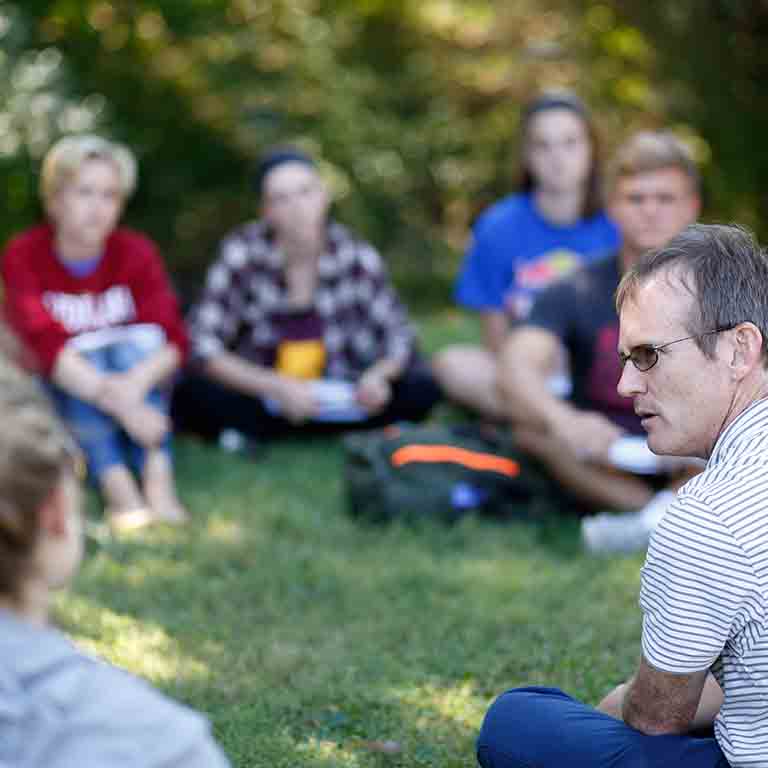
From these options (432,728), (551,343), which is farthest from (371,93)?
(432,728)

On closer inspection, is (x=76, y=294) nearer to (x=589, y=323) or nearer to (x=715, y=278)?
(x=589, y=323)

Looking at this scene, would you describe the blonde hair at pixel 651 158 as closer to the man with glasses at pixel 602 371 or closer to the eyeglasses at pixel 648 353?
the man with glasses at pixel 602 371

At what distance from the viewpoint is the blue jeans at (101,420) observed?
15.6 ft

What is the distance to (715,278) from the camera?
198 cm

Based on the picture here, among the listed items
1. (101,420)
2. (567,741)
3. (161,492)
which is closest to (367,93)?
(101,420)

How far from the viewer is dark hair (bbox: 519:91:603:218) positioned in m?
5.41

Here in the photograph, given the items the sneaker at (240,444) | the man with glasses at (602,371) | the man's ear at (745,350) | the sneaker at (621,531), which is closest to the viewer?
the man's ear at (745,350)

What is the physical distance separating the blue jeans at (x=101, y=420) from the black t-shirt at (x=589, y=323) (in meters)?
1.55

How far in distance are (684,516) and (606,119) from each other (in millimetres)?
7549

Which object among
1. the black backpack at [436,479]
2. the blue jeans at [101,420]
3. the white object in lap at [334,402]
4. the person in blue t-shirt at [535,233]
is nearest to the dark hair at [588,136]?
the person in blue t-shirt at [535,233]

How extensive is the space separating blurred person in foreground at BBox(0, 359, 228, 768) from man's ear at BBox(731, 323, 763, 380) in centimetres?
104

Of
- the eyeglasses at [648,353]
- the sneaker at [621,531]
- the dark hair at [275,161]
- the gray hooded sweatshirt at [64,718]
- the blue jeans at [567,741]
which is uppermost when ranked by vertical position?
the dark hair at [275,161]

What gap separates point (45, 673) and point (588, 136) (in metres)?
4.44

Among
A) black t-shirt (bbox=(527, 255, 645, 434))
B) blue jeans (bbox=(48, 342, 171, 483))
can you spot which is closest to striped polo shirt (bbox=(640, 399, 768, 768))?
black t-shirt (bbox=(527, 255, 645, 434))
